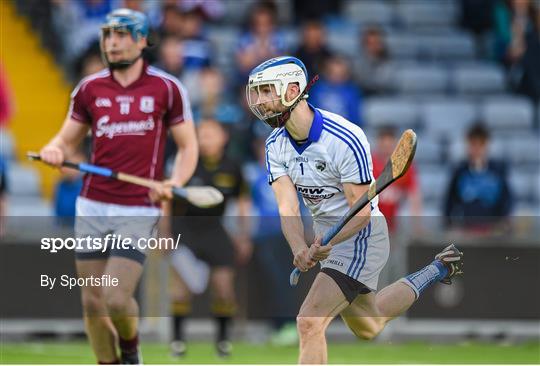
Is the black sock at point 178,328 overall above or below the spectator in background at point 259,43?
below

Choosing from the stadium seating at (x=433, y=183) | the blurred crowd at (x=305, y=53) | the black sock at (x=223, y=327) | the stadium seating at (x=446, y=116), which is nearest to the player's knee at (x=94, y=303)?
the black sock at (x=223, y=327)

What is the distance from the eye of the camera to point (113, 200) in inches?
300

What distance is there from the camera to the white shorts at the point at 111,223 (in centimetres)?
752

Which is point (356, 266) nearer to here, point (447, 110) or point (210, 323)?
point (210, 323)

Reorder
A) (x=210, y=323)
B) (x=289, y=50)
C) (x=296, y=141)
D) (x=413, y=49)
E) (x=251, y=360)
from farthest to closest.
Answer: (x=413, y=49) < (x=289, y=50) < (x=210, y=323) < (x=251, y=360) < (x=296, y=141)

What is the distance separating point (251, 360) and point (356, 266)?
295 cm

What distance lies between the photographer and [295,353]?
32.4 ft

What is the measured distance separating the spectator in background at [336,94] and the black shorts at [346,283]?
16.1 ft

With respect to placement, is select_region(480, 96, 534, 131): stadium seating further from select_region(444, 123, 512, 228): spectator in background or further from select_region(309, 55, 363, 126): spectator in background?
select_region(444, 123, 512, 228): spectator in background

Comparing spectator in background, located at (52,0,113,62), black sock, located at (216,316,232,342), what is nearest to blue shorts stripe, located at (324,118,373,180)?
black sock, located at (216,316,232,342)

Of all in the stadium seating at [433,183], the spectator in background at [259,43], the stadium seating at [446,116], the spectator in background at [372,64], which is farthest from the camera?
the stadium seating at [446,116]

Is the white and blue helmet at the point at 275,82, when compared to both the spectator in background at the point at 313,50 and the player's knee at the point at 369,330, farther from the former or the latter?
the spectator in background at the point at 313,50

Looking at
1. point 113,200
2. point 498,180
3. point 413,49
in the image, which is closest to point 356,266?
point 113,200

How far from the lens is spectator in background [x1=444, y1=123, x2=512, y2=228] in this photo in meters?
10.8
